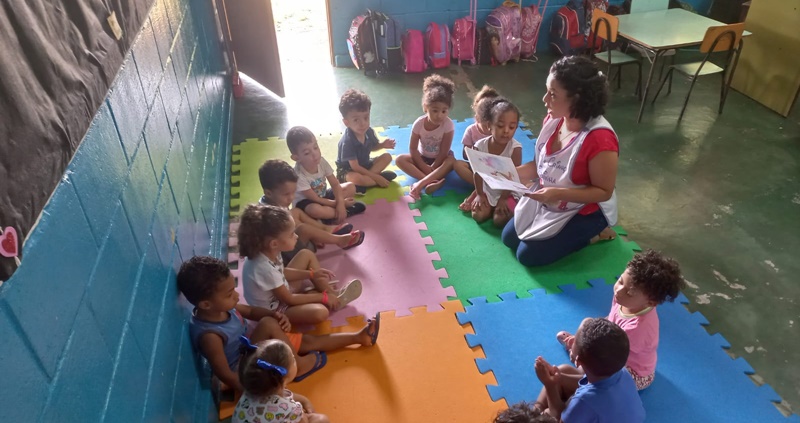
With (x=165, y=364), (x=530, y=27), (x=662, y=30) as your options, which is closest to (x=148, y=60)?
(x=165, y=364)

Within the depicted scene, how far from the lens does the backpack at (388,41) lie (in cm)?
593

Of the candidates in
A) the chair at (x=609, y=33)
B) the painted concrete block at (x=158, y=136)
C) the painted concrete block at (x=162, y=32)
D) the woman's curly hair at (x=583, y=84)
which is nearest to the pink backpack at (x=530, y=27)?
the chair at (x=609, y=33)

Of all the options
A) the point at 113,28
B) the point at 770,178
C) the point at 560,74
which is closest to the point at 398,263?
the point at 560,74

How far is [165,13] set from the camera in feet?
9.07

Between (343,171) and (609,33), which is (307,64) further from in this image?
(609,33)

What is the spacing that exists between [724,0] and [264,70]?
5967mm

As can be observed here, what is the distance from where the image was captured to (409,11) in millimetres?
6270

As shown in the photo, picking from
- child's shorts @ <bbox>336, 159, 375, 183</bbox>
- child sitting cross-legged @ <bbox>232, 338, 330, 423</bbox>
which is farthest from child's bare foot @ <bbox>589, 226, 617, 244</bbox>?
child sitting cross-legged @ <bbox>232, 338, 330, 423</bbox>

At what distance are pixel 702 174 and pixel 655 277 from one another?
7.95ft

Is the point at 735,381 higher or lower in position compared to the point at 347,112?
lower

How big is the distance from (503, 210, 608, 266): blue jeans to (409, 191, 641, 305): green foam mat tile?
68 millimetres

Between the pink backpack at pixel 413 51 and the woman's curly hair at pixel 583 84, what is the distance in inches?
136

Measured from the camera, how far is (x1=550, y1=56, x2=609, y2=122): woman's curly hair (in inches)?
109

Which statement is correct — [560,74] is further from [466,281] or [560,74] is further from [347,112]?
[347,112]
